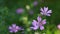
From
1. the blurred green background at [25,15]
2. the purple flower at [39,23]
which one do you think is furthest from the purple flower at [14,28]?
the purple flower at [39,23]

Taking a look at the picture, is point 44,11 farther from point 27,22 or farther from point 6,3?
point 6,3

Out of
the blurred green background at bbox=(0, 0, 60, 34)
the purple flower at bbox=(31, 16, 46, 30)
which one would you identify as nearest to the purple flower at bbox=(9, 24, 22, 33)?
the blurred green background at bbox=(0, 0, 60, 34)

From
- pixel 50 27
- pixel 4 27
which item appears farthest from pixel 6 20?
pixel 50 27

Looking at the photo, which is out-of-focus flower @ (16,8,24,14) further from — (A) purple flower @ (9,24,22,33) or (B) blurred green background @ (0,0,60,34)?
(A) purple flower @ (9,24,22,33)

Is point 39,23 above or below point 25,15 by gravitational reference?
below

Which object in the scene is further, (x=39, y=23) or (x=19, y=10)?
(x=19, y=10)

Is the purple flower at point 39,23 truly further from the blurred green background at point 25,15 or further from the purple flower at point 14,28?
the purple flower at point 14,28

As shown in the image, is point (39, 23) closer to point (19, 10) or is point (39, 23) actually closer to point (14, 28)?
point (14, 28)

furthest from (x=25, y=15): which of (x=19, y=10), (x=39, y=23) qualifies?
(x=39, y=23)
